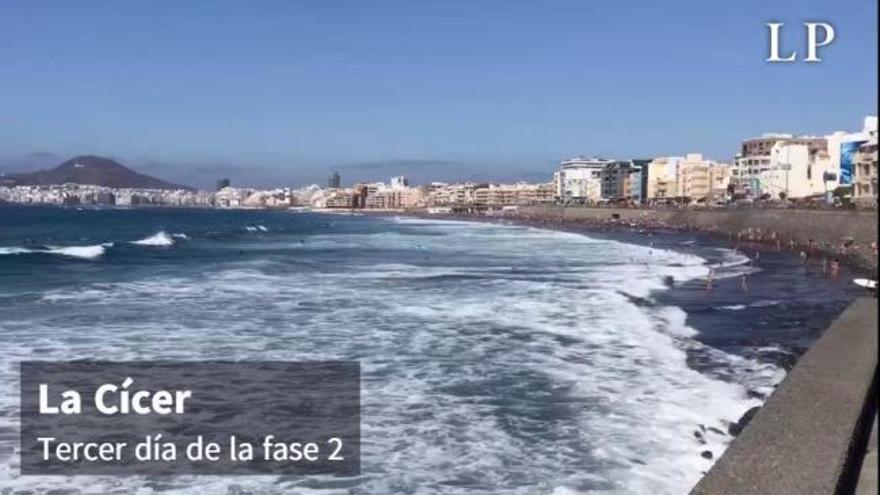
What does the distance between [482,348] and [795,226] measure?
45.7 metres

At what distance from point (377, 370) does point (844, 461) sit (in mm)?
6754

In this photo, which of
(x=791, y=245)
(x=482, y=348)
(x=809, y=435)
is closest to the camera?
(x=809, y=435)

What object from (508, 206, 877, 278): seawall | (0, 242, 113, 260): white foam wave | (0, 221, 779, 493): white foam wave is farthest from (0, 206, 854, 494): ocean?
(508, 206, 877, 278): seawall

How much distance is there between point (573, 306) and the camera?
19469 millimetres

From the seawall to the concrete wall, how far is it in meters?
22.4

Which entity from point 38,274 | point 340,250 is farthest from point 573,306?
point 340,250

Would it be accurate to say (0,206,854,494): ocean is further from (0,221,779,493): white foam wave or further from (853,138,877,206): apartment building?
(853,138,877,206): apartment building

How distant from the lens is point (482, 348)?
1369 cm

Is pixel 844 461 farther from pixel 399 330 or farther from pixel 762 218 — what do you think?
pixel 762 218

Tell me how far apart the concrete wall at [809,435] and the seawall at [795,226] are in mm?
22394

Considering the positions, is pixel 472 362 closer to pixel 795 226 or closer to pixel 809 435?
pixel 809 435

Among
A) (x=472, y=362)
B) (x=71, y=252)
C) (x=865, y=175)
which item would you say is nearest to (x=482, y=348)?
(x=472, y=362)

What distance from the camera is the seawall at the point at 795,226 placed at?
126 feet

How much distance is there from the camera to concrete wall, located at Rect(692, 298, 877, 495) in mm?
6086
